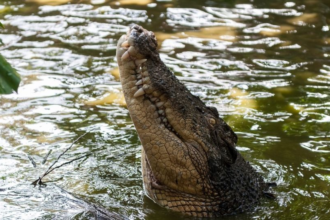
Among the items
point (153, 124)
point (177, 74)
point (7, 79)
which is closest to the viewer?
point (7, 79)

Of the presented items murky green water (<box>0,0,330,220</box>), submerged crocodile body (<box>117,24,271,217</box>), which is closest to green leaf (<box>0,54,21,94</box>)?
submerged crocodile body (<box>117,24,271,217</box>)

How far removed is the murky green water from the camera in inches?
179

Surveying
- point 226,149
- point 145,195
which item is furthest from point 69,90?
point 226,149

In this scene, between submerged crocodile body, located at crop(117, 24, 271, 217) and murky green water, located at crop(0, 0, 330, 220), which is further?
murky green water, located at crop(0, 0, 330, 220)

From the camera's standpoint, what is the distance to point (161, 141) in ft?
12.6

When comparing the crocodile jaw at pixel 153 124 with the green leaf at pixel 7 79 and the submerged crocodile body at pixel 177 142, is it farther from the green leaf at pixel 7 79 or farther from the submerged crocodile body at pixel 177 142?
the green leaf at pixel 7 79

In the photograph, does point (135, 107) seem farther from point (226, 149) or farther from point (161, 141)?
point (226, 149)

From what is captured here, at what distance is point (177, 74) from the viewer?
727cm

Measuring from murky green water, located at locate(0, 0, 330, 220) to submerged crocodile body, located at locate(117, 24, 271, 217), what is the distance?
0.19 m

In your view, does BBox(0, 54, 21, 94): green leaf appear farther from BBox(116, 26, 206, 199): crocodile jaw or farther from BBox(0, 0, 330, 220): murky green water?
BBox(0, 0, 330, 220): murky green water

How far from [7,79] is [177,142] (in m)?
1.44

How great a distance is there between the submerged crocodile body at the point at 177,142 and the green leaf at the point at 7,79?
108 centimetres

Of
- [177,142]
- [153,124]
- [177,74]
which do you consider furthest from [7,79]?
[177,74]

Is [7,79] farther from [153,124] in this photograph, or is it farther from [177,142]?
[177,142]
